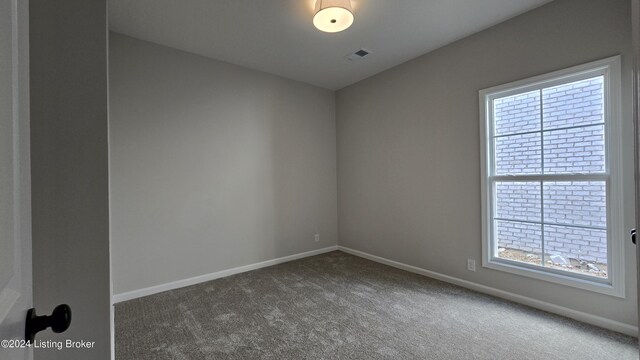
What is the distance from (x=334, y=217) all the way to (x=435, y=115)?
7.56 ft

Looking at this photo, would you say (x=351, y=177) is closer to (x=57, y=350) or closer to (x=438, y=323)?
(x=438, y=323)

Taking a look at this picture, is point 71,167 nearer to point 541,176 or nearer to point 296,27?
point 296,27

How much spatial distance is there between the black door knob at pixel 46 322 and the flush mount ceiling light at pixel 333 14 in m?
2.44

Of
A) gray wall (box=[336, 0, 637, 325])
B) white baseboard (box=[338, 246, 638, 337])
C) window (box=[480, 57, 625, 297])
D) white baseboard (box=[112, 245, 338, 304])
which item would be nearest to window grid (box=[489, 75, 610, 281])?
window (box=[480, 57, 625, 297])

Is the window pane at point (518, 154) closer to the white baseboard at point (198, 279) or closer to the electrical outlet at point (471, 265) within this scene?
the electrical outlet at point (471, 265)

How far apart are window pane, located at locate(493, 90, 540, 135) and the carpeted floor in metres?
1.72

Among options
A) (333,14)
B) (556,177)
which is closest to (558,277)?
(556,177)

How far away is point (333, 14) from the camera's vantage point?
7.51 feet

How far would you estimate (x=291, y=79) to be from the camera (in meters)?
4.14

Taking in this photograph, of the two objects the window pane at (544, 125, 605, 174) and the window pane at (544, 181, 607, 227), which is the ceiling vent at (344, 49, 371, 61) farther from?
the window pane at (544, 181, 607, 227)

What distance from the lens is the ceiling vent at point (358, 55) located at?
3299 millimetres

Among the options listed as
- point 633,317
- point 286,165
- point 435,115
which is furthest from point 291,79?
point 633,317

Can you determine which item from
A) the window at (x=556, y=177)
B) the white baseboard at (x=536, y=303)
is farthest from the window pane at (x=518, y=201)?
the white baseboard at (x=536, y=303)

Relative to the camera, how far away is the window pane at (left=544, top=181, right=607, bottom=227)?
2.23m
